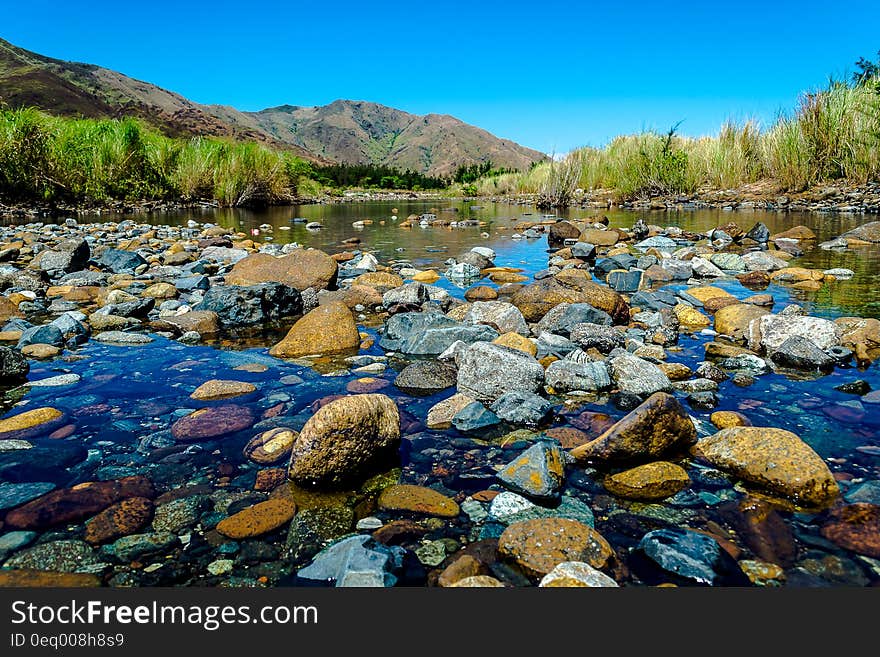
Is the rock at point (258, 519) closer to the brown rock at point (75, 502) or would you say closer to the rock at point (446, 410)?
the brown rock at point (75, 502)

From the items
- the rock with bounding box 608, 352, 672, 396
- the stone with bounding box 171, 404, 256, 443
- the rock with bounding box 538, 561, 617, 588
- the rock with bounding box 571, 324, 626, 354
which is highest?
the rock with bounding box 571, 324, 626, 354

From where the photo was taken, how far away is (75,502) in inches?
91.7

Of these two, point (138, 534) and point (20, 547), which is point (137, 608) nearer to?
point (138, 534)

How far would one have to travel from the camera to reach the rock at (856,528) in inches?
78.5

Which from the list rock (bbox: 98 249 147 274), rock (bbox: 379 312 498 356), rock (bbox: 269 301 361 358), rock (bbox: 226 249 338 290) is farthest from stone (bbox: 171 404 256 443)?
rock (bbox: 98 249 147 274)

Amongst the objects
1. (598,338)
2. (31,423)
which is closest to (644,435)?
(598,338)

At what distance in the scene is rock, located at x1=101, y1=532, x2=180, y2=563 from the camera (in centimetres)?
200

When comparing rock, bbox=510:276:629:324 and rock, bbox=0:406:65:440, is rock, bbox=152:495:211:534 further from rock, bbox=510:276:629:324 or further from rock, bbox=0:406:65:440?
rock, bbox=510:276:629:324

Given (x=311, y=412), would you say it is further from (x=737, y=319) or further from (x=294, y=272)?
(x=294, y=272)

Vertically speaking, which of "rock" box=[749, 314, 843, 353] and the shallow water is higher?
"rock" box=[749, 314, 843, 353]

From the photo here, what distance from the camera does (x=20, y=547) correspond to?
203 cm

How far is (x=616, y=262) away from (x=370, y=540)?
741 cm

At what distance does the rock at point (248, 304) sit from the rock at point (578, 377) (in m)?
3.30

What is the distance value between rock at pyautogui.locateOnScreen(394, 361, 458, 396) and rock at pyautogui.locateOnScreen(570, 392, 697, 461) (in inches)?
50.0
